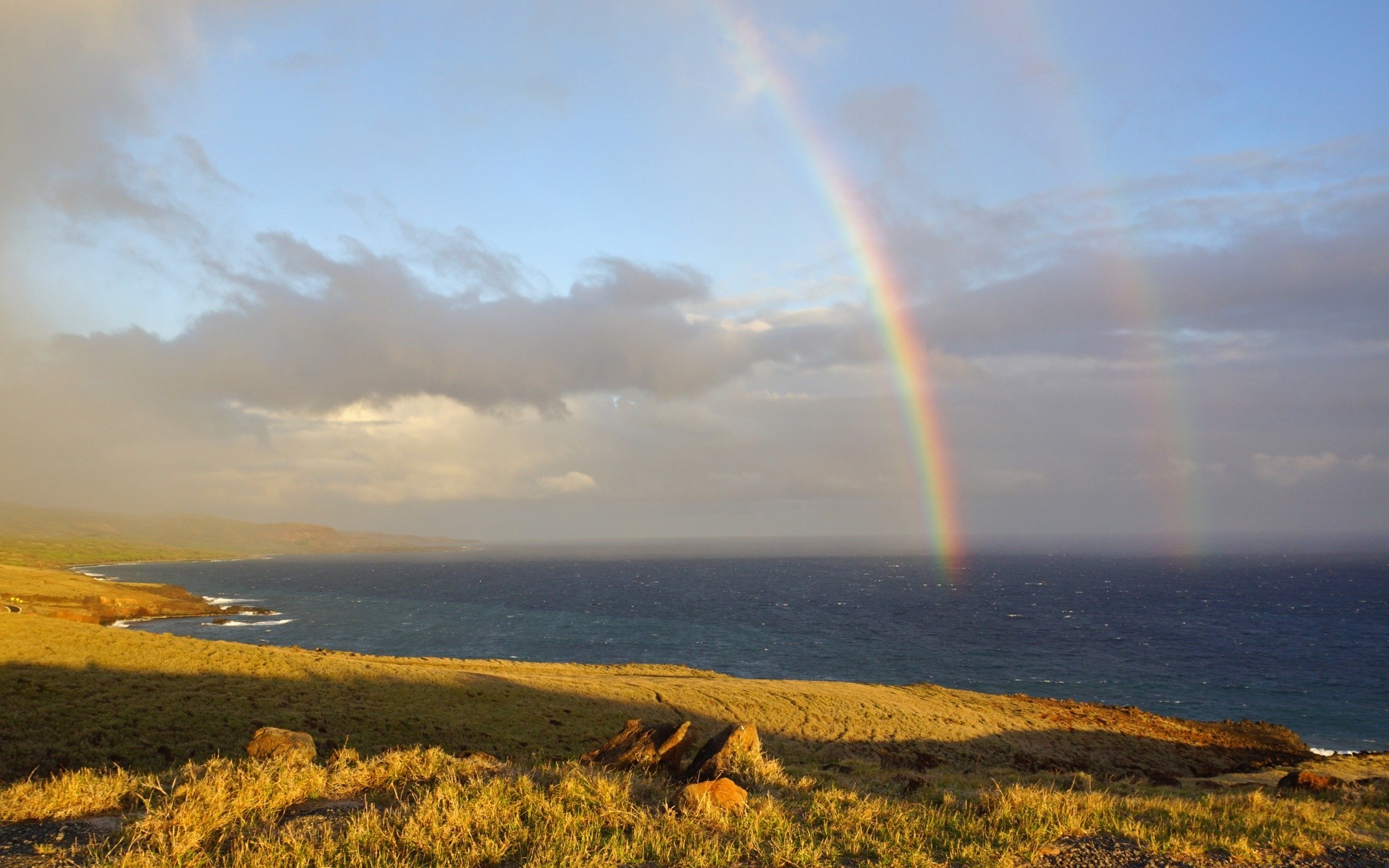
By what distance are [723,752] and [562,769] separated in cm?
293

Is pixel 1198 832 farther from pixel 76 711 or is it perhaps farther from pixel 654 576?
pixel 654 576

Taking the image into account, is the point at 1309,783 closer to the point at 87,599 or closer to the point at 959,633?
the point at 959,633

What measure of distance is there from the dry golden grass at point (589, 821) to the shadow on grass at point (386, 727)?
786 cm

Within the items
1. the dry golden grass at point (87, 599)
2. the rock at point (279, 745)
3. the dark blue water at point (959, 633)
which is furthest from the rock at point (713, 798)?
the dry golden grass at point (87, 599)

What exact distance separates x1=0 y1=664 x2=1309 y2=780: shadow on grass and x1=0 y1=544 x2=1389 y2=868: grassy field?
0.14 meters

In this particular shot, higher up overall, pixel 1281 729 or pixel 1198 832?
pixel 1198 832

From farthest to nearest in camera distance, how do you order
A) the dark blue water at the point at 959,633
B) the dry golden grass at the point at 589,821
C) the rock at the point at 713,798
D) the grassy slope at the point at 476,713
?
the dark blue water at the point at 959,633
the grassy slope at the point at 476,713
the rock at the point at 713,798
the dry golden grass at the point at 589,821

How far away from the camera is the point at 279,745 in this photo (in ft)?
45.2

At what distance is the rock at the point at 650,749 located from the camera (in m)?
13.7

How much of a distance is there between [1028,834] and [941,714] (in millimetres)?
29455

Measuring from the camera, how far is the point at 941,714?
36344 millimetres

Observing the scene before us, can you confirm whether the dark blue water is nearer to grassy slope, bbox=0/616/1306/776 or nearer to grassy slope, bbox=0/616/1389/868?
grassy slope, bbox=0/616/1306/776

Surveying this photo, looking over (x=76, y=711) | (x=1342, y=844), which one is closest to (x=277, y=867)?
(x=1342, y=844)

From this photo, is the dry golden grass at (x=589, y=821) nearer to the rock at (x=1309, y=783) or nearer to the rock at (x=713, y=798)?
the rock at (x=713, y=798)
